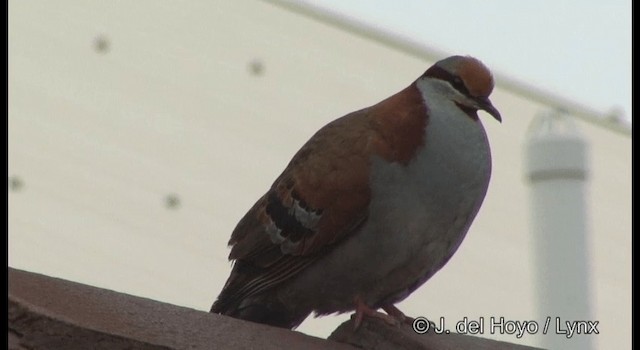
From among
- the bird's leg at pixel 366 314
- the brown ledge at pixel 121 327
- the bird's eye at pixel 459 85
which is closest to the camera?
the brown ledge at pixel 121 327

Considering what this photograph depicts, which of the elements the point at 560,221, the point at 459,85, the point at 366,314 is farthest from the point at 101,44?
A: the point at 366,314

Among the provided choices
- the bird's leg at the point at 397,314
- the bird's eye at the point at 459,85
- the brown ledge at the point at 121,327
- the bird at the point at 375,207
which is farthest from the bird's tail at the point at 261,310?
the bird's eye at the point at 459,85

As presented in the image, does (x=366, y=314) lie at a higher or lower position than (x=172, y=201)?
lower

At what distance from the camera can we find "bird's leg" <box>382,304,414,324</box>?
2127 millimetres

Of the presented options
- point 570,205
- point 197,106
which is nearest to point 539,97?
point 570,205

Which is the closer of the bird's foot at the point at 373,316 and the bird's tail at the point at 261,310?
the bird's foot at the point at 373,316

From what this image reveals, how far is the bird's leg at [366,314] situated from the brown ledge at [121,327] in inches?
1.9

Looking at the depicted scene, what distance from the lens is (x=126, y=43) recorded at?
429cm

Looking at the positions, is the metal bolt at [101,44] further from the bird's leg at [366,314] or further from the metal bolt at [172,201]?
the bird's leg at [366,314]

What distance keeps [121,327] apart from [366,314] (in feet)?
1.60

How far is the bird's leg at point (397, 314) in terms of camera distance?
2127 mm

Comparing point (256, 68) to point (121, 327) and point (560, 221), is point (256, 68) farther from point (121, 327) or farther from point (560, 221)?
point (121, 327)

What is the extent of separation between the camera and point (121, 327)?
5.46ft

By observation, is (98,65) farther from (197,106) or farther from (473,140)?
(473,140)
